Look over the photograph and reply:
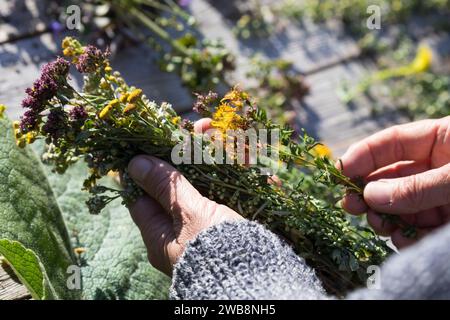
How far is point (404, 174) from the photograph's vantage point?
1624 mm

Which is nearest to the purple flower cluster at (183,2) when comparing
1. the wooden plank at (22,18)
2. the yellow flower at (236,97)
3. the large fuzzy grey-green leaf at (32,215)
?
the wooden plank at (22,18)

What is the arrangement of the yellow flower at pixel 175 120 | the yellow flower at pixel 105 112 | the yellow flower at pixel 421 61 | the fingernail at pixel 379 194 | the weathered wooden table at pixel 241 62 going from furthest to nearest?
the yellow flower at pixel 421 61
the weathered wooden table at pixel 241 62
the fingernail at pixel 379 194
the yellow flower at pixel 175 120
the yellow flower at pixel 105 112

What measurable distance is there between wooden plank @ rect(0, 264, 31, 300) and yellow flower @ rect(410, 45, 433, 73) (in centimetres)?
161

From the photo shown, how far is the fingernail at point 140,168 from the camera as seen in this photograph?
1.27 metres

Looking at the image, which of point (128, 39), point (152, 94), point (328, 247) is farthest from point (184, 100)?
point (328, 247)

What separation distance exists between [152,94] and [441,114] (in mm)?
1101

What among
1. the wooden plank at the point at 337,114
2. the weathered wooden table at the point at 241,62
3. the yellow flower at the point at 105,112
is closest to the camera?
the yellow flower at the point at 105,112

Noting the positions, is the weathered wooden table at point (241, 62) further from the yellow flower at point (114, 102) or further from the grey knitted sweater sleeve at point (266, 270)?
the grey knitted sweater sleeve at point (266, 270)

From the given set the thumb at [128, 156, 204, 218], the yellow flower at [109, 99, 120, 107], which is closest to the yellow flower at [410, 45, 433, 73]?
the thumb at [128, 156, 204, 218]

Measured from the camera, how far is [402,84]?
7.47 ft

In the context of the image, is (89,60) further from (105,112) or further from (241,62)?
(241,62)

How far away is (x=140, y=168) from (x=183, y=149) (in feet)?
0.33

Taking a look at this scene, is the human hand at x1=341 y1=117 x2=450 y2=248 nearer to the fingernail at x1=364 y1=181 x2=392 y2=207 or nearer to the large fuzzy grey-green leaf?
the fingernail at x1=364 y1=181 x2=392 y2=207
